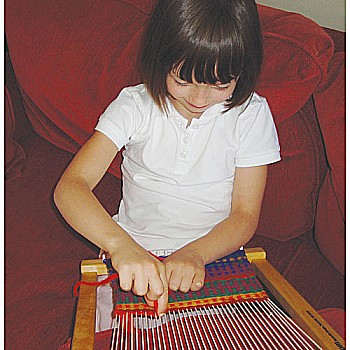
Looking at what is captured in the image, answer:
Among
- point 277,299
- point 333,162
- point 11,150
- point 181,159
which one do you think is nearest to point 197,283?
point 277,299

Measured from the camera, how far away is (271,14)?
150 centimetres

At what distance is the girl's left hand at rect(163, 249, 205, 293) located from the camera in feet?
3.03

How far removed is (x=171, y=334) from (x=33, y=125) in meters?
1.00

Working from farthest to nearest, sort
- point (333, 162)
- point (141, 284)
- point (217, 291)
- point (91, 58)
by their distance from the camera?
point (91, 58), point (333, 162), point (217, 291), point (141, 284)

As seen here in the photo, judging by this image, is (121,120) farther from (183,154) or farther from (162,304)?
→ (162,304)

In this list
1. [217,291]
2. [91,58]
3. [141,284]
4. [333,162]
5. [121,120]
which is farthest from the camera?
[91,58]

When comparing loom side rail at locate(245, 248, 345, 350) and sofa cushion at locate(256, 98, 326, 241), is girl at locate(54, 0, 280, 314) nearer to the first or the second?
loom side rail at locate(245, 248, 345, 350)

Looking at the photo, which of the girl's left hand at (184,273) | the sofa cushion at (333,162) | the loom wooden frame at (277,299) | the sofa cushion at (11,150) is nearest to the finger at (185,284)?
the girl's left hand at (184,273)

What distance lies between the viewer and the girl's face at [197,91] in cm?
100

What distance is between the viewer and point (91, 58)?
5.14 ft

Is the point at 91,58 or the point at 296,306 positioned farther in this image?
the point at 91,58

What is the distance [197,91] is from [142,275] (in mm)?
316

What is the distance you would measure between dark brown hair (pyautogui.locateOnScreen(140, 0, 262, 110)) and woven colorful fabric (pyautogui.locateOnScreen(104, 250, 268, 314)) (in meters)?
0.31

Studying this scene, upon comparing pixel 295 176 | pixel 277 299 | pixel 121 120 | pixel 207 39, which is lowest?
pixel 277 299
